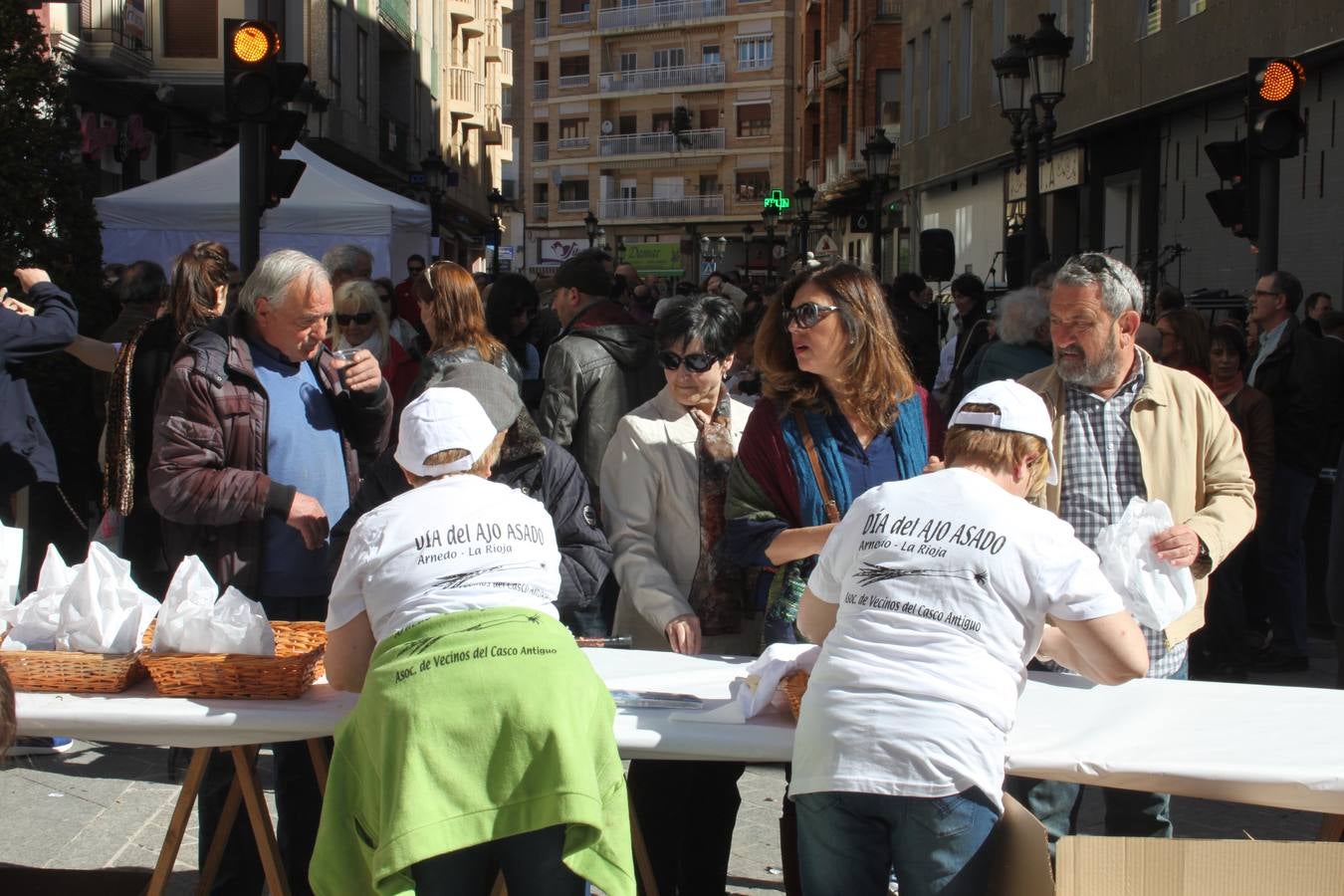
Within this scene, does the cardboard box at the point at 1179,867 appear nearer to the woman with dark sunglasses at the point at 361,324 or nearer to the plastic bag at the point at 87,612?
the plastic bag at the point at 87,612

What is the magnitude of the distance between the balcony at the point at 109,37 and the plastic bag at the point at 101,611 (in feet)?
49.3

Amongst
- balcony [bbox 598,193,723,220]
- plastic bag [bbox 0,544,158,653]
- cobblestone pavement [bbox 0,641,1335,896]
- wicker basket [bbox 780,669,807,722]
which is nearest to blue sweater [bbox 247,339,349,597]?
plastic bag [bbox 0,544,158,653]

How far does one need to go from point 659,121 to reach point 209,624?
68.3 meters

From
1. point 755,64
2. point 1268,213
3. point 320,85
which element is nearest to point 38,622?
point 1268,213

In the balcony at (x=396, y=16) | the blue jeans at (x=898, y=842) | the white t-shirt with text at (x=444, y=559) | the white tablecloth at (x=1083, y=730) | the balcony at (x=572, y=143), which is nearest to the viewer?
the blue jeans at (x=898, y=842)

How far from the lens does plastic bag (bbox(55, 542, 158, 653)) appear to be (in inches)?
144

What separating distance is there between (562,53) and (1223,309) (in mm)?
63719

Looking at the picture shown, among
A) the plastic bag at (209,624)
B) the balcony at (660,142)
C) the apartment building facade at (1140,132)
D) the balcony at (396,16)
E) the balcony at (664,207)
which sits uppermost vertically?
the balcony at (660,142)

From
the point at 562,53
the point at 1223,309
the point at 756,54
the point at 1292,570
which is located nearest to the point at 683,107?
the point at 756,54

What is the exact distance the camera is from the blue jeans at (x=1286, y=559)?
303 inches

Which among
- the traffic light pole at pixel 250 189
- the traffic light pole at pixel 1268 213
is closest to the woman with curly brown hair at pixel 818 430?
the traffic light pole at pixel 250 189

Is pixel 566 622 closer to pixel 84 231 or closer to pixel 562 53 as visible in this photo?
pixel 84 231

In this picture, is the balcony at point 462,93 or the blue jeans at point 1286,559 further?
the balcony at point 462,93

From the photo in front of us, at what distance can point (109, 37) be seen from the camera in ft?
57.1
